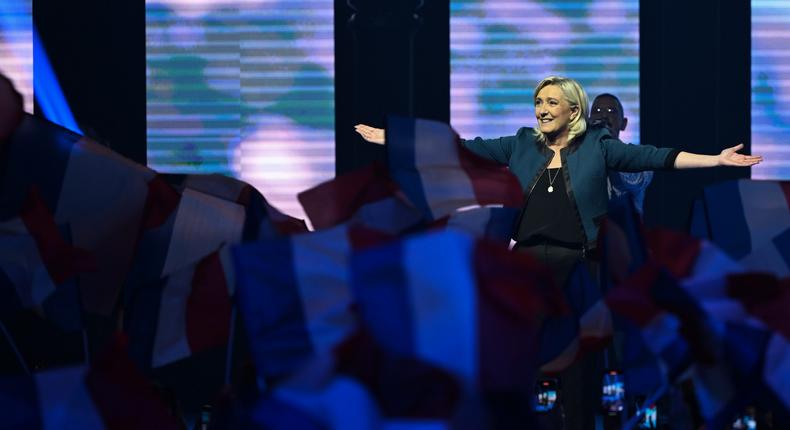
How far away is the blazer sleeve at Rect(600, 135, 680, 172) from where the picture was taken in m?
5.04

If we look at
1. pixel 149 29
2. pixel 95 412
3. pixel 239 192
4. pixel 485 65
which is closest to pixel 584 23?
pixel 485 65

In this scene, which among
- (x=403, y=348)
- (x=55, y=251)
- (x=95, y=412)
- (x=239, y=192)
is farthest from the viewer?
(x=239, y=192)

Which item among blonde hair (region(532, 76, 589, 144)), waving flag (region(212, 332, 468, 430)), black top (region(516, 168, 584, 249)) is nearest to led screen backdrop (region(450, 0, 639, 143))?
blonde hair (region(532, 76, 589, 144))

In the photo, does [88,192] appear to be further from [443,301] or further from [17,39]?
[17,39]

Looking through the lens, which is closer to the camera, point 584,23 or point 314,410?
point 314,410

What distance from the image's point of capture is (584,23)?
696 centimetres

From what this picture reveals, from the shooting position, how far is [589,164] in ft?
16.5

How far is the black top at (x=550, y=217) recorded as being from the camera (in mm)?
4980

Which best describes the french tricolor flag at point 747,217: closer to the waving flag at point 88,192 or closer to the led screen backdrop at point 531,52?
the waving flag at point 88,192

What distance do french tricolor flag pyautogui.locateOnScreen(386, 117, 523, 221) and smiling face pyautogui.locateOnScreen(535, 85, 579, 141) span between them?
1893 mm

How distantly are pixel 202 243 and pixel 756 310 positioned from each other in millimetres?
1270

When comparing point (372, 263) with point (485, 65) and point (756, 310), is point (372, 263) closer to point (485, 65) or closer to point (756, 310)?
point (756, 310)

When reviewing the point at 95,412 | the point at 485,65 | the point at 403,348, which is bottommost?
the point at 95,412

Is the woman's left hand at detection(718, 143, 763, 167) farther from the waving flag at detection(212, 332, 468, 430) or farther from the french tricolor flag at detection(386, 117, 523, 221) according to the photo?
the waving flag at detection(212, 332, 468, 430)
